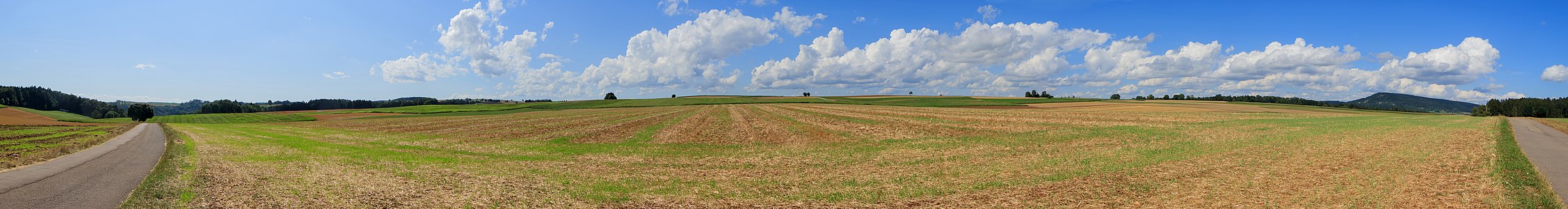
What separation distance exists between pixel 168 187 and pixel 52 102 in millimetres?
190077

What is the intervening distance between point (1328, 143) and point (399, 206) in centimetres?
3118

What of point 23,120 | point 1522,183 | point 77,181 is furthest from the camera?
point 23,120

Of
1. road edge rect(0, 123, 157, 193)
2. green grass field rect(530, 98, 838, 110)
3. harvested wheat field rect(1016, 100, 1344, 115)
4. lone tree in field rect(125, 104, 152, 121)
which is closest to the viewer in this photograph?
Answer: road edge rect(0, 123, 157, 193)

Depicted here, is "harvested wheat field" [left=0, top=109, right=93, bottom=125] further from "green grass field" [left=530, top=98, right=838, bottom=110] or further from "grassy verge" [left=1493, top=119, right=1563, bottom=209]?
"grassy verge" [left=1493, top=119, right=1563, bottom=209]

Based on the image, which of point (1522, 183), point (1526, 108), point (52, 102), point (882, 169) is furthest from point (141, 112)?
point (1526, 108)

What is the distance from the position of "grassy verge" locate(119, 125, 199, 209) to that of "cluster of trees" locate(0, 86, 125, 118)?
147m

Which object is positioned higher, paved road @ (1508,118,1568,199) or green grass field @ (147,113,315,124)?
paved road @ (1508,118,1568,199)

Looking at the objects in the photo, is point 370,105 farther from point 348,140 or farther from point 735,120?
point 735,120

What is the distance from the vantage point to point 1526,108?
80.4 m

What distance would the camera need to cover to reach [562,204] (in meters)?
12.1

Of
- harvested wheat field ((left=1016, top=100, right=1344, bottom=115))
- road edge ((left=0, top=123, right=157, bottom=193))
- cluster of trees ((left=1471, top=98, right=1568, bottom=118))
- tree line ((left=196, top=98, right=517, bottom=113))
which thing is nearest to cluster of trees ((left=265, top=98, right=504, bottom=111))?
tree line ((left=196, top=98, right=517, bottom=113))

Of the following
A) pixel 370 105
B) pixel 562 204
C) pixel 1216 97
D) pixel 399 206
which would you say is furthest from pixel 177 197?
pixel 1216 97

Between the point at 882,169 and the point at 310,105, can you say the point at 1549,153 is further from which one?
the point at 310,105

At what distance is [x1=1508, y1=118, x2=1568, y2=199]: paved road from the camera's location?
13.8 meters
